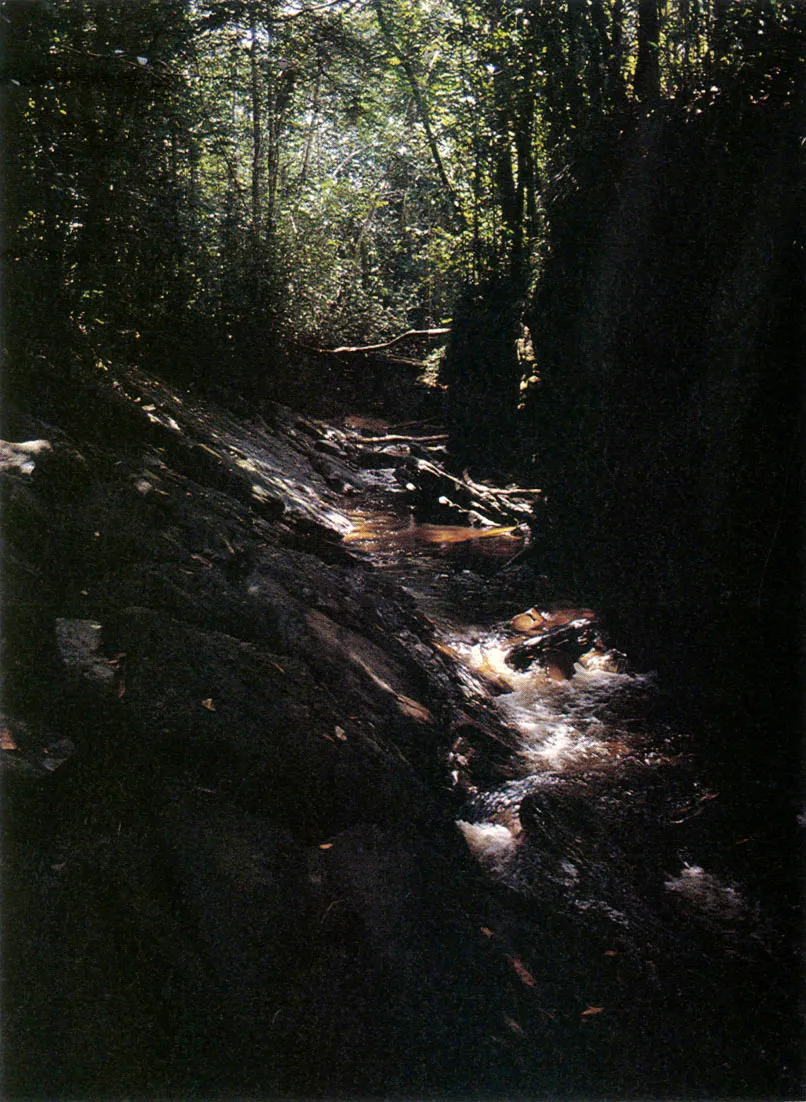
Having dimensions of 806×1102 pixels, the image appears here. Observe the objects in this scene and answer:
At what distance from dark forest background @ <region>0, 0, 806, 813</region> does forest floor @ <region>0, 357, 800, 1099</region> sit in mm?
884

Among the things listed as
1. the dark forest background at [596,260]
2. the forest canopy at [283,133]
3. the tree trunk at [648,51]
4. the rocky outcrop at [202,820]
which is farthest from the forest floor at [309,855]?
the tree trunk at [648,51]

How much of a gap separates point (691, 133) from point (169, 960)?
715 cm

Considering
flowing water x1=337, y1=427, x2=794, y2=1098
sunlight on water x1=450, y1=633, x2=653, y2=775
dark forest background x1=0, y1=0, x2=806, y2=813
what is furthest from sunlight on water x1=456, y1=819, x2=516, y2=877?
dark forest background x1=0, y1=0, x2=806, y2=813

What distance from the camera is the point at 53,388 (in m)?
5.92

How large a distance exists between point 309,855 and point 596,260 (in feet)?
22.3

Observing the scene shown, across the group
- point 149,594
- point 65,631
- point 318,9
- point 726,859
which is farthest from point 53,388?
point 318,9

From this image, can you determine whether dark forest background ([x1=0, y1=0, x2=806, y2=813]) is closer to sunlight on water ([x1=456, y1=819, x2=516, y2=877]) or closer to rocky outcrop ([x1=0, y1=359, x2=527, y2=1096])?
sunlight on water ([x1=456, y1=819, x2=516, y2=877])

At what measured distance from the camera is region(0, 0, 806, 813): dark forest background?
17.6 ft

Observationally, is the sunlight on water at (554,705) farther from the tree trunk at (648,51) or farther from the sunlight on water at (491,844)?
the tree trunk at (648,51)

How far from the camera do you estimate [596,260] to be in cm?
787

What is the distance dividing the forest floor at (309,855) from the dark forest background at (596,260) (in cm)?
88

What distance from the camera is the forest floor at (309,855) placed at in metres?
2.43

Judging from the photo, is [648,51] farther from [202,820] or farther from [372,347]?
[372,347]

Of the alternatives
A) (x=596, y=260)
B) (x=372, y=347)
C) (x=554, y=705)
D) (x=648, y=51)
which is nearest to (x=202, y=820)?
(x=554, y=705)
